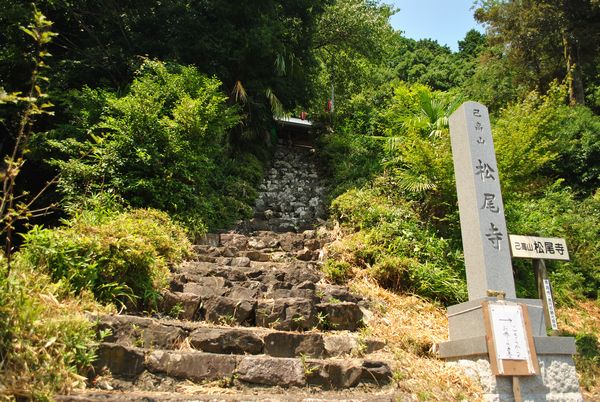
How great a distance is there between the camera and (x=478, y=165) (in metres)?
4.70

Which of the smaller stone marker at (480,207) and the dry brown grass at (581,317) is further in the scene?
the dry brown grass at (581,317)

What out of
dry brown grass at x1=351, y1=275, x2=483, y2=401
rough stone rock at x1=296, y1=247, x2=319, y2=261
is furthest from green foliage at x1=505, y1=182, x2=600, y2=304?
rough stone rock at x1=296, y1=247, x2=319, y2=261

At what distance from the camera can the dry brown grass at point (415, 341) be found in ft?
12.1

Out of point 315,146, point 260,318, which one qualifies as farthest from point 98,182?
point 315,146

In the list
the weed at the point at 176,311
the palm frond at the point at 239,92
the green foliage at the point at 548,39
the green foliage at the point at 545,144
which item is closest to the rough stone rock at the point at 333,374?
the weed at the point at 176,311

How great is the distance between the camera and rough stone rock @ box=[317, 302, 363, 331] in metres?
4.55

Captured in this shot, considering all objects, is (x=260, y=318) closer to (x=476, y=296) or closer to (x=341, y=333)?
(x=341, y=333)

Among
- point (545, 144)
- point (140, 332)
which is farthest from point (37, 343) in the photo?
point (545, 144)

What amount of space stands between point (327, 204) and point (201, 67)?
4756mm

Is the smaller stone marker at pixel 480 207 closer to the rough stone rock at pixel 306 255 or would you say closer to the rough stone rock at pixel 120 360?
the rough stone rock at pixel 306 255

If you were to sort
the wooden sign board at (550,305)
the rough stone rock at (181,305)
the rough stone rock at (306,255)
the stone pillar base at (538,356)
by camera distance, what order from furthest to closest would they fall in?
1. the rough stone rock at (306,255)
2. the wooden sign board at (550,305)
3. the rough stone rock at (181,305)
4. the stone pillar base at (538,356)

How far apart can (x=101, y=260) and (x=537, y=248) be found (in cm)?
520

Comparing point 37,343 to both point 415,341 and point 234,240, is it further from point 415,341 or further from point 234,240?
point 234,240

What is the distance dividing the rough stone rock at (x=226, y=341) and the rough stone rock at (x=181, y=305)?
46 centimetres
